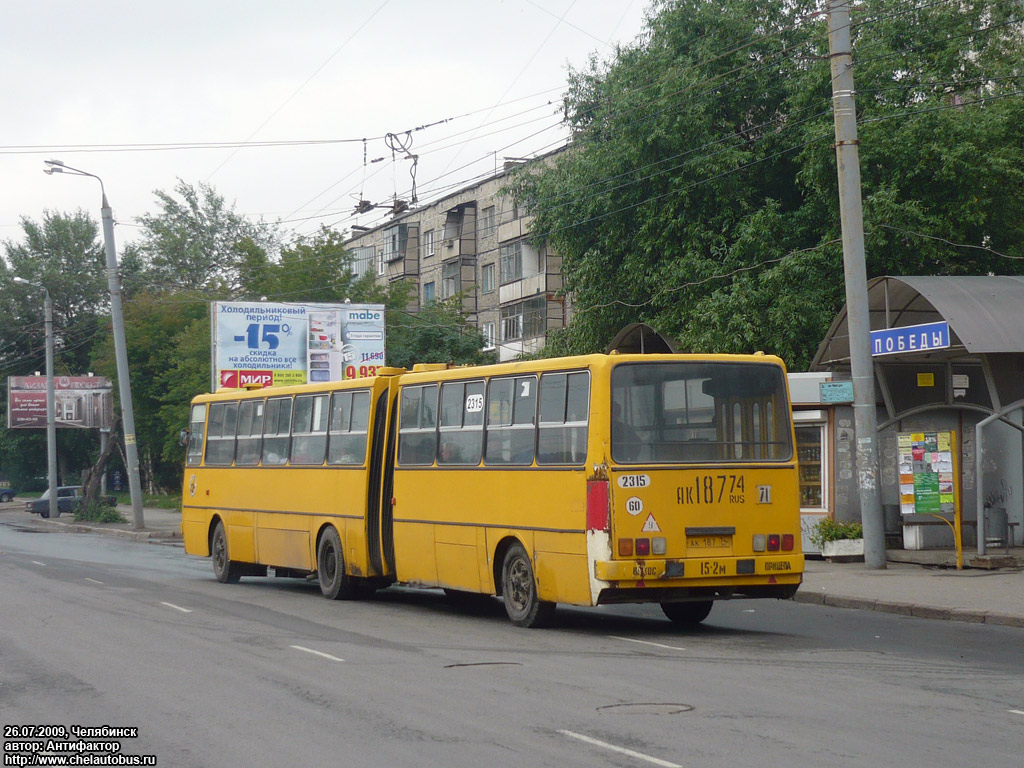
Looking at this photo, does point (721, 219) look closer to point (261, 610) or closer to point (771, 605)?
Answer: point (771, 605)

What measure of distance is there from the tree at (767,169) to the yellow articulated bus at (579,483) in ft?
43.3

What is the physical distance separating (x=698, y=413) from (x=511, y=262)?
1763 inches

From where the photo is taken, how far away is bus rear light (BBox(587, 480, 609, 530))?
41.6 feet

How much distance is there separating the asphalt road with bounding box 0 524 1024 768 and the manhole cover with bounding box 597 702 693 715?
3cm

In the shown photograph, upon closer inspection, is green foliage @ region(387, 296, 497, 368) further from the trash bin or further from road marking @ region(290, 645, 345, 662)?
road marking @ region(290, 645, 345, 662)

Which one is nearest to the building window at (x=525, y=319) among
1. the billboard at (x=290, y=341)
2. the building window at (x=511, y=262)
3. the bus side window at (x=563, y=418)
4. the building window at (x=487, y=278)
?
the building window at (x=511, y=262)

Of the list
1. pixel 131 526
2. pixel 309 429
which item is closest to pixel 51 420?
pixel 131 526

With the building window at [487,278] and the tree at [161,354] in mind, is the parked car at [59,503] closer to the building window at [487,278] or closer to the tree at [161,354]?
the tree at [161,354]

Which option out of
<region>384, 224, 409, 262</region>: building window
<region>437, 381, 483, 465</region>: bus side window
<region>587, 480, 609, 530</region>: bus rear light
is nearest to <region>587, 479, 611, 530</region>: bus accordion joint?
<region>587, 480, 609, 530</region>: bus rear light

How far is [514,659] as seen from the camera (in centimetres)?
1122

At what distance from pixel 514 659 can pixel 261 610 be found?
5874 mm

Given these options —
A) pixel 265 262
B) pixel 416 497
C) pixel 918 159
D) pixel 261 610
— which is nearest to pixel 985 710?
pixel 416 497

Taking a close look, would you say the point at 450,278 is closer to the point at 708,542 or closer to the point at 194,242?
the point at 194,242

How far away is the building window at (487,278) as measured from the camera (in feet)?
206
